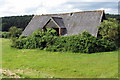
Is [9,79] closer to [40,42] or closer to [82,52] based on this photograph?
[82,52]

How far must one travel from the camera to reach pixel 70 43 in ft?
73.6

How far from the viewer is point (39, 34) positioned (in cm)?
2650

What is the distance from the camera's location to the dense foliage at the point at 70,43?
21.5 meters

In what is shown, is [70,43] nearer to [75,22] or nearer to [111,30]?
[111,30]

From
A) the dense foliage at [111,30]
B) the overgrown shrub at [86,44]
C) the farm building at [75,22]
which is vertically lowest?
the overgrown shrub at [86,44]

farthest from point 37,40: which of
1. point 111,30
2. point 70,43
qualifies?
point 111,30

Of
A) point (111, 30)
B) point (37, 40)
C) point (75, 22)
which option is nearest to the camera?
point (111, 30)

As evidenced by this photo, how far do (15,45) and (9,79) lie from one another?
18.9 metres

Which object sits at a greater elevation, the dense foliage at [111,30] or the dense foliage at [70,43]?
the dense foliage at [111,30]

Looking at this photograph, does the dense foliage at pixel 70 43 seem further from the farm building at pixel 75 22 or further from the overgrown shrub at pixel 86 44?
the farm building at pixel 75 22

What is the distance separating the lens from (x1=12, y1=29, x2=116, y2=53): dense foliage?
70.4ft

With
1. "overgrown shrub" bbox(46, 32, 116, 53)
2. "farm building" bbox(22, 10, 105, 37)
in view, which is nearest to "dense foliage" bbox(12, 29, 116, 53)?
"overgrown shrub" bbox(46, 32, 116, 53)

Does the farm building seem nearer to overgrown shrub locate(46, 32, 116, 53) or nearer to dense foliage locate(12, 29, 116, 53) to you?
dense foliage locate(12, 29, 116, 53)

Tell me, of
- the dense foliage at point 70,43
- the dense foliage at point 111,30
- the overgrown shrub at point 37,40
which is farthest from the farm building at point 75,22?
the dense foliage at point 70,43
